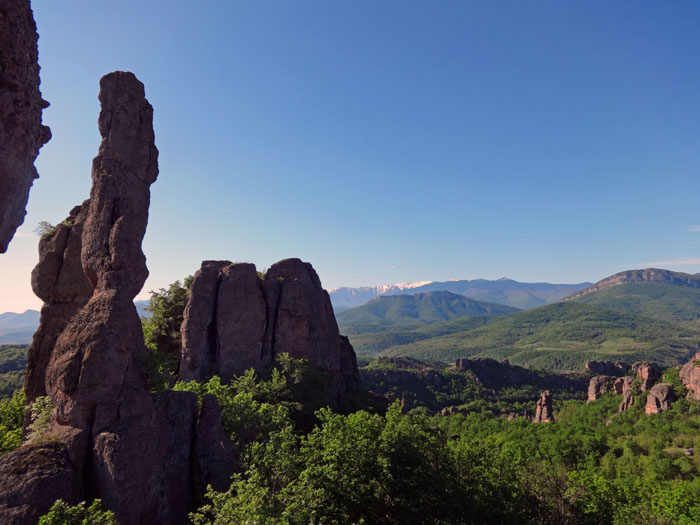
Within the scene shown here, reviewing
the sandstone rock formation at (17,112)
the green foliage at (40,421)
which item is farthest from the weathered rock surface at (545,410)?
the sandstone rock formation at (17,112)

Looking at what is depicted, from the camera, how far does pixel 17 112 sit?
9.73 m

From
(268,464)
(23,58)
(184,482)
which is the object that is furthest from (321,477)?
(23,58)

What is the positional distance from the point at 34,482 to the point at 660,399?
134m

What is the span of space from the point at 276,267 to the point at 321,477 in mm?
33198

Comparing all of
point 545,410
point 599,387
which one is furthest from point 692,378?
point 545,410

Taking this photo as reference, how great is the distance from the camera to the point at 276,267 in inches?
1902

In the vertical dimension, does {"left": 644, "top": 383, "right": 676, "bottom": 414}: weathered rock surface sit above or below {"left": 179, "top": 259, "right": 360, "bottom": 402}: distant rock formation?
below

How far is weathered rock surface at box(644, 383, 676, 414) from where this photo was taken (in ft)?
311

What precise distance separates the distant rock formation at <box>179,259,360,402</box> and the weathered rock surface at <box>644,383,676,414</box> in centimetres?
10024

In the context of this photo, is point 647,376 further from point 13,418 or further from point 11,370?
point 11,370

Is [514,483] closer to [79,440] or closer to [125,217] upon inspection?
[79,440]

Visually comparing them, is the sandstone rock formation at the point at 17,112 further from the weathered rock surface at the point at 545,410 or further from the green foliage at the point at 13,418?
the weathered rock surface at the point at 545,410

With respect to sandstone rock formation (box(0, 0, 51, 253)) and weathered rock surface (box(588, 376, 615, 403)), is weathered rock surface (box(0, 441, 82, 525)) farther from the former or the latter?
weathered rock surface (box(588, 376, 615, 403))

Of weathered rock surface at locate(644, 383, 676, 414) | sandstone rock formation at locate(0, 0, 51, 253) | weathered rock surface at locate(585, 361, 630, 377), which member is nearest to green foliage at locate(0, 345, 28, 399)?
sandstone rock formation at locate(0, 0, 51, 253)
